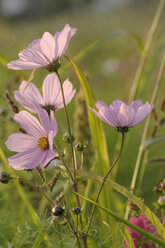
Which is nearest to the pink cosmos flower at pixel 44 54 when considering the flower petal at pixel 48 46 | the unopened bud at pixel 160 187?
the flower petal at pixel 48 46

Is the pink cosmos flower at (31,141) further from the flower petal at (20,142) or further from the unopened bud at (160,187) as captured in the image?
the unopened bud at (160,187)

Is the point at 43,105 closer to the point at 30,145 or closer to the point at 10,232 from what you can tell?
the point at 30,145

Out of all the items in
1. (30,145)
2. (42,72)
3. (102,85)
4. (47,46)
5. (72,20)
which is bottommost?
(30,145)

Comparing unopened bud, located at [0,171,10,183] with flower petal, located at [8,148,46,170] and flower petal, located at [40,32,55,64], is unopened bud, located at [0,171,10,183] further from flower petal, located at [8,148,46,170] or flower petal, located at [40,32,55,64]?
flower petal, located at [40,32,55,64]

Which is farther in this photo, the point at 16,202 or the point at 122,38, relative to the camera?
the point at 122,38

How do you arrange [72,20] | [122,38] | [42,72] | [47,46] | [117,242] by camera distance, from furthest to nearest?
1. [72,20]
2. [122,38]
3. [42,72]
4. [117,242]
5. [47,46]

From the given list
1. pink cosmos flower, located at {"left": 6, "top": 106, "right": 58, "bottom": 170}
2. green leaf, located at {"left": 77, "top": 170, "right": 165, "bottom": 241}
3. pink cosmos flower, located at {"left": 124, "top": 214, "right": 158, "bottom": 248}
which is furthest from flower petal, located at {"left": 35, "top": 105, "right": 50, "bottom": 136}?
pink cosmos flower, located at {"left": 124, "top": 214, "right": 158, "bottom": 248}

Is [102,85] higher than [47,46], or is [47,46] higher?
[102,85]

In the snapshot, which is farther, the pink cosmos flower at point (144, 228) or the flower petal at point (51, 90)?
the pink cosmos flower at point (144, 228)

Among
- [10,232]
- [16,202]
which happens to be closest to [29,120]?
[10,232]
